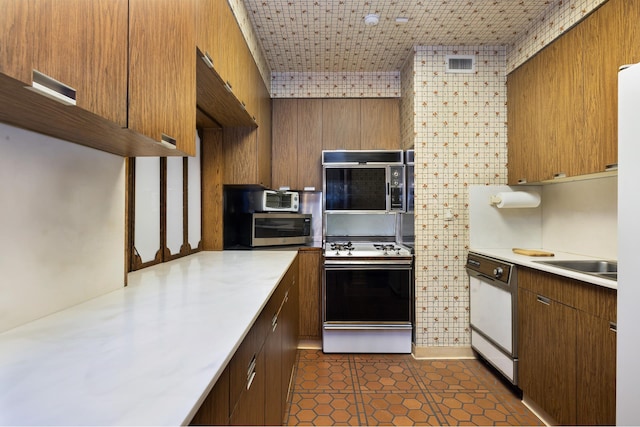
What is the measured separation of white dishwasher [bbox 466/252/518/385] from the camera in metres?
2.04

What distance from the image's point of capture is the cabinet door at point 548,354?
62.4 inches

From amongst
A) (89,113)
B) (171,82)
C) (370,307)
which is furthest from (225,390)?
(370,307)

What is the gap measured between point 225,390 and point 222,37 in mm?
1565

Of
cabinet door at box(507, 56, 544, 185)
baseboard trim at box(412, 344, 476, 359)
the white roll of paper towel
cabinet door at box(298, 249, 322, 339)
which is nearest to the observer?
cabinet door at box(507, 56, 544, 185)

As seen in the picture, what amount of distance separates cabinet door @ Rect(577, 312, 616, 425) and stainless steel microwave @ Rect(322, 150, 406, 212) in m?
1.55

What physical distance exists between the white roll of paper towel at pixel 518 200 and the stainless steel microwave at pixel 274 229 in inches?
64.8

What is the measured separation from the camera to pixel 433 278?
2643mm

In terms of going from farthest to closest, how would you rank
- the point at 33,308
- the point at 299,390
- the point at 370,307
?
the point at 370,307
the point at 299,390
the point at 33,308

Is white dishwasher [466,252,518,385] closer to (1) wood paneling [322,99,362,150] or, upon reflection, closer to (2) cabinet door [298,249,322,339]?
(2) cabinet door [298,249,322,339]

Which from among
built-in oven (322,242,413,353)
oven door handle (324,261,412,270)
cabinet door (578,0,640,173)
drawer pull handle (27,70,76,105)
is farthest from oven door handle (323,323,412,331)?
drawer pull handle (27,70,76,105)

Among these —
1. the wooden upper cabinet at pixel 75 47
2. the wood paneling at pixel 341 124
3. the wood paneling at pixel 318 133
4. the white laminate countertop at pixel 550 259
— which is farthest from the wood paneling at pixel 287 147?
the wooden upper cabinet at pixel 75 47

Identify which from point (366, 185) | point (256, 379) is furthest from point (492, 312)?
point (256, 379)

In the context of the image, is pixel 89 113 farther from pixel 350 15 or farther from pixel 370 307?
pixel 370 307

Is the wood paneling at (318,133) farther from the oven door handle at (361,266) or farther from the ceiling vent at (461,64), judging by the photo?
the oven door handle at (361,266)
